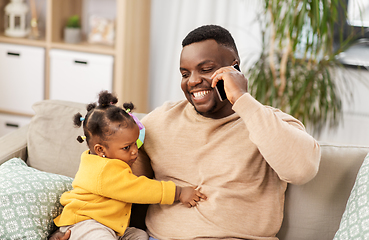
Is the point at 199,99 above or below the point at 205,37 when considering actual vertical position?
below

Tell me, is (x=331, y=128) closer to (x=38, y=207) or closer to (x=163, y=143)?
(x=163, y=143)

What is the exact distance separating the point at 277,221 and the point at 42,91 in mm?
2158

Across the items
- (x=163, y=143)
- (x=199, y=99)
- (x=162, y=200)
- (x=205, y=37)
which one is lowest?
(x=162, y=200)

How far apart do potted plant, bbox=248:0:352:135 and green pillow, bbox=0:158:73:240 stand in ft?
4.82

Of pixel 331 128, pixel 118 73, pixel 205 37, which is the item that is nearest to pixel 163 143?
pixel 205 37

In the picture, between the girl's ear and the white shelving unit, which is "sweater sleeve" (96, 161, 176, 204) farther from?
the white shelving unit

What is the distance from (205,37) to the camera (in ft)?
4.34

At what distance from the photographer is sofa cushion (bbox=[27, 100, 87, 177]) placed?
159 centimetres

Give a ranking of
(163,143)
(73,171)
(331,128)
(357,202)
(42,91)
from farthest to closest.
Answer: (42,91)
(331,128)
(73,171)
(163,143)
(357,202)

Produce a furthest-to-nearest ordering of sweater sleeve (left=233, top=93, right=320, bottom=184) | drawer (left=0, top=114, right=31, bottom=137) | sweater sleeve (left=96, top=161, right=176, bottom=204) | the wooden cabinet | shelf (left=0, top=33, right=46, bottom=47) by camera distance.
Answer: drawer (left=0, top=114, right=31, bottom=137) < shelf (left=0, top=33, right=46, bottom=47) < the wooden cabinet < sweater sleeve (left=96, top=161, right=176, bottom=204) < sweater sleeve (left=233, top=93, right=320, bottom=184)

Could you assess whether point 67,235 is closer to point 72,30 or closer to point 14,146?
point 14,146

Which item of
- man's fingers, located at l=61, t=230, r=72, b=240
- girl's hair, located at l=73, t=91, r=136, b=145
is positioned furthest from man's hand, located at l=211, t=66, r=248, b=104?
man's fingers, located at l=61, t=230, r=72, b=240

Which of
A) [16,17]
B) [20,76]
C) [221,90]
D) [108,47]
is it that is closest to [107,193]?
[221,90]

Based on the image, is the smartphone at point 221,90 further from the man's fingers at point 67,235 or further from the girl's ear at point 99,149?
the man's fingers at point 67,235
